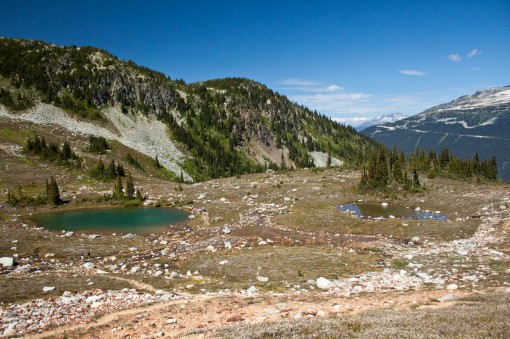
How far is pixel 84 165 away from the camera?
75562 millimetres

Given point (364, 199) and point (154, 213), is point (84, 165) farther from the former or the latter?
point (364, 199)

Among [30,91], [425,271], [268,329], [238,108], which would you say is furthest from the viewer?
[238,108]

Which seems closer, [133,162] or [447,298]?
[447,298]

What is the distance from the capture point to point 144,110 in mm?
125625

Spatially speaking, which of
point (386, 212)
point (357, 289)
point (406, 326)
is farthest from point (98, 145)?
point (406, 326)

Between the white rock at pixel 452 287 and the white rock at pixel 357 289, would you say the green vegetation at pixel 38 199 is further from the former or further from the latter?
the white rock at pixel 452 287

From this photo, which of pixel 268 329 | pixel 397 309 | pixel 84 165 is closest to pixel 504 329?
pixel 397 309

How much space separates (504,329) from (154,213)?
42.4 m

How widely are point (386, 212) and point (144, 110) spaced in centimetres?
10532

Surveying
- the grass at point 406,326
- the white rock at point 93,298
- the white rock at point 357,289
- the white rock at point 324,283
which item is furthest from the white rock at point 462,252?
the white rock at point 93,298

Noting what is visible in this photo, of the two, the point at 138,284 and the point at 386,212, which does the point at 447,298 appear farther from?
the point at 386,212

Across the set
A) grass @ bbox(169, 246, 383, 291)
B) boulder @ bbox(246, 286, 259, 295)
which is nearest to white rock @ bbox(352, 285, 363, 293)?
grass @ bbox(169, 246, 383, 291)

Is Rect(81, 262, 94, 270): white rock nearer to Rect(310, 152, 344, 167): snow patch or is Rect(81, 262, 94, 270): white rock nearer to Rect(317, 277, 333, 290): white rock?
Rect(317, 277, 333, 290): white rock

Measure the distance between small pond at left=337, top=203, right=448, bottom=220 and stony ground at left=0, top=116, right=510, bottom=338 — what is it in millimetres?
1681
